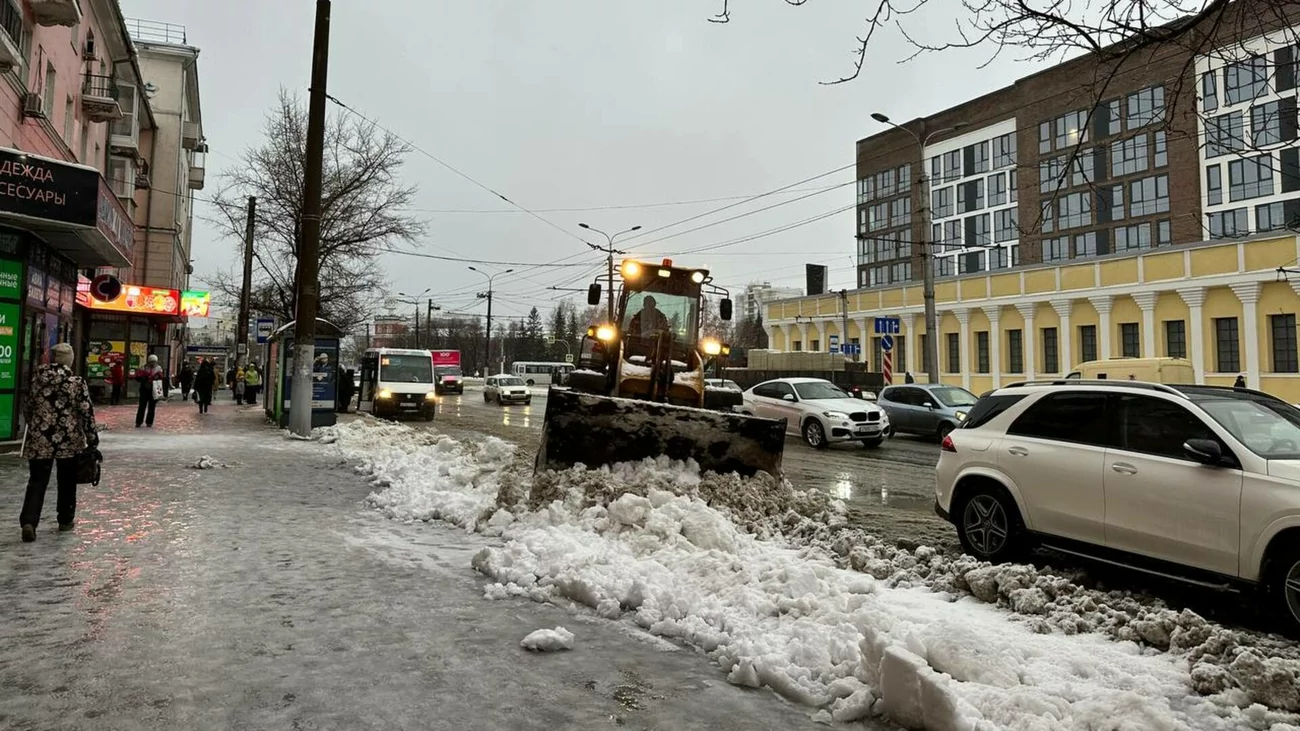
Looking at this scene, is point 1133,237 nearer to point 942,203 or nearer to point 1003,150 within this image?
point 1003,150

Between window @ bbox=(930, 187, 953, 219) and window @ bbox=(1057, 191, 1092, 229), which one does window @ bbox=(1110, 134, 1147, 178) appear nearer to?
window @ bbox=(1057, 191, 1092, 229)

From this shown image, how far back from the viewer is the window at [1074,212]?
52250mm

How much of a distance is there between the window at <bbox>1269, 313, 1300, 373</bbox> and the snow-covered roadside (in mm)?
30353

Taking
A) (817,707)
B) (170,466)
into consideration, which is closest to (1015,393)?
(817,707)

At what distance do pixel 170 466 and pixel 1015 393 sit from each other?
11.0 metres

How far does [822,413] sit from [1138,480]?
433 inches

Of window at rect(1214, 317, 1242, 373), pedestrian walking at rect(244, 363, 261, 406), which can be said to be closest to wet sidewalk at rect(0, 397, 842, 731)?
pedestrian walking at rect(244, 363, 261, 406)

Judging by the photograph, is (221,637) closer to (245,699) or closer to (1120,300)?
(245,699)

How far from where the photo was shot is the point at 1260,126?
17.2 feet

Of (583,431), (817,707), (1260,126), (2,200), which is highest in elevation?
(2,200)

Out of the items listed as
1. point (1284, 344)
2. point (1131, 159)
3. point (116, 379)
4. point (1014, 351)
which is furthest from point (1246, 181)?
point (116, 379)

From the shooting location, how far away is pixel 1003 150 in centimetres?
5556

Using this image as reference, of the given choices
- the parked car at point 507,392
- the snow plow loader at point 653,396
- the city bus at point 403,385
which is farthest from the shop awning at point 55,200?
the parked car at point 507,392

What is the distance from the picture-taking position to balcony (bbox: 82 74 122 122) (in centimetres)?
2122
